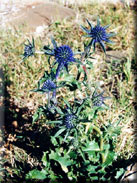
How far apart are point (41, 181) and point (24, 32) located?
262cm

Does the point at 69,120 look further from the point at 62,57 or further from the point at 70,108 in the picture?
the point at 62,57

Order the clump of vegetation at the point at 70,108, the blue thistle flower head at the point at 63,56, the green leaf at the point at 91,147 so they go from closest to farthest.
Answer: the blue thistle flower head at the point at 63,56, the clump of vegetation at the point at 70,108, the green leaf at the point at 91,147

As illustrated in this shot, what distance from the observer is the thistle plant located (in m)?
1.71

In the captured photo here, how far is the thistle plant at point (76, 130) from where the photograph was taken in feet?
5.60

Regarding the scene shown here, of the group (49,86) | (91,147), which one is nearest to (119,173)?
(91,147)

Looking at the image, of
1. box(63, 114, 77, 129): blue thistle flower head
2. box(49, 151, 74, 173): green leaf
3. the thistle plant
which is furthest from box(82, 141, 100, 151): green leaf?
box(63, 114, 77, 129): blue thistle flower head

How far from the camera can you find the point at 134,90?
309 cm

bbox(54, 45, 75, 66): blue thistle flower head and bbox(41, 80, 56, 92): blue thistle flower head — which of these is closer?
bbox(54, 45, 75, 66): blue thistle flower head

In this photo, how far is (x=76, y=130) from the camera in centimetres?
170

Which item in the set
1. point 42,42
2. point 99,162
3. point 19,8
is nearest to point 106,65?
point 42,42

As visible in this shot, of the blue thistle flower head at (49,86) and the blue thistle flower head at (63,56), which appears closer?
the blue thistle flower head at (63,56)

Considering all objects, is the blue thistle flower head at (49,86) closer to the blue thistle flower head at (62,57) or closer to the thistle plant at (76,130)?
the thistle plant at (76,130)

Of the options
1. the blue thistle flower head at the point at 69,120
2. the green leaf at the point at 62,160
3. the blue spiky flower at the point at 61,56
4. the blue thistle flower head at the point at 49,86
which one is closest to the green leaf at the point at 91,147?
the green leaf at the point at 62,160

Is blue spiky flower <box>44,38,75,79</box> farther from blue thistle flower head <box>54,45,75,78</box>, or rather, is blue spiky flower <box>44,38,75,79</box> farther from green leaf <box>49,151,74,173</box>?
green leaf <box>49,151,74,173</box>
